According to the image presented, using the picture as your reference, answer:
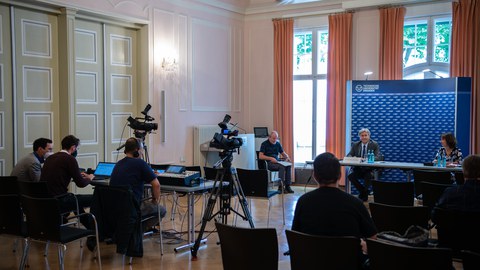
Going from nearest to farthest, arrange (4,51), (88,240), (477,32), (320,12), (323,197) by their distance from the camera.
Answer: (323,197), (88,240), (4,51), (477,32), (320,12)

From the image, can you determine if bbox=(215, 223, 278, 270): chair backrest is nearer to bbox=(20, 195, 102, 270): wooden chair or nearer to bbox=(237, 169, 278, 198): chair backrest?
bbox=(20, 195, 102, 270): wooden chair

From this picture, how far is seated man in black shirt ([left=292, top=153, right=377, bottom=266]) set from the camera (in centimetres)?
260

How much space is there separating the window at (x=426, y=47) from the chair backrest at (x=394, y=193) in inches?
161

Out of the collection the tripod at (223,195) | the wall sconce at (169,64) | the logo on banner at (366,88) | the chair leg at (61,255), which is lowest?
the chair leg at (61,255)

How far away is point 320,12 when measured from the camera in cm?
955

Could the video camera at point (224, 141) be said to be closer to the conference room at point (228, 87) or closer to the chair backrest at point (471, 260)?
the conference room at point (228, 87)

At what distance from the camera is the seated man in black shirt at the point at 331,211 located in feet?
8.53

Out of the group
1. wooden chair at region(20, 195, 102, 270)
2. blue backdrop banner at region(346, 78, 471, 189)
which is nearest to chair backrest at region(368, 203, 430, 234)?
wooden chair at region(20, 195, 102, 270)

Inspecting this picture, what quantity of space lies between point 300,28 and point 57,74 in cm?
509

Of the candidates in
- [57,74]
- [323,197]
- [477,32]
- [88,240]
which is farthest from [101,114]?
[477,32]

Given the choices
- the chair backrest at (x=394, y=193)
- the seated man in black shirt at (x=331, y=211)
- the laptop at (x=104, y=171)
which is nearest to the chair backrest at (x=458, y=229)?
the seated man in black shirt at (x=331, y=211)

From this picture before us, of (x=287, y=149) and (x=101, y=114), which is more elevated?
(x=101, y=114)

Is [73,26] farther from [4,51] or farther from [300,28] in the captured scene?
[300,28]

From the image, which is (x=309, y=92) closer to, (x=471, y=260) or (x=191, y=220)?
(x=191, y=220)
